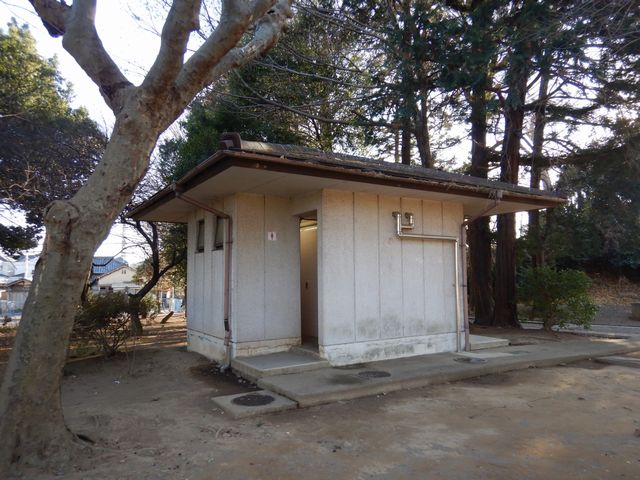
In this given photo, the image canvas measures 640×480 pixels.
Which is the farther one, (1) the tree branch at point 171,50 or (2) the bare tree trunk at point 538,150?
(2) the bare tree trunk at point 538,150

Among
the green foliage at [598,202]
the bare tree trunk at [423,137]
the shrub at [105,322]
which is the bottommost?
the shrub at [105,322]

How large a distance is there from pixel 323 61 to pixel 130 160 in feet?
33.3

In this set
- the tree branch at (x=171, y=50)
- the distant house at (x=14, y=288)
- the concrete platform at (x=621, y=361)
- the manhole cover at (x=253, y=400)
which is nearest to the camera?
the tree branch at (x=171, y=50)

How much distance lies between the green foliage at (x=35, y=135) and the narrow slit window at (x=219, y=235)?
22.9 ft

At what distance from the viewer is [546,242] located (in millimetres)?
12641

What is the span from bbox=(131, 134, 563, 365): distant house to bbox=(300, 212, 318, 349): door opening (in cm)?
11

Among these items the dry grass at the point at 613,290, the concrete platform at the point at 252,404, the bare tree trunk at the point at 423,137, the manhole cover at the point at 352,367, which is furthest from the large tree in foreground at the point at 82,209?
the dry grass at the point at 613,290

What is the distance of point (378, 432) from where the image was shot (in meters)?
4.46

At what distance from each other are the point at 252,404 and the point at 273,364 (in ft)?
4.76

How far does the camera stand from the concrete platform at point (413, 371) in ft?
18.5

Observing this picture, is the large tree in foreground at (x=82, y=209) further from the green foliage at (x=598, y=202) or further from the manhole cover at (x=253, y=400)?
the green foliage at (x=598, y=202)

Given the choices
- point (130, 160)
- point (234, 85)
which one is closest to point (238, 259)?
point (130, 160)

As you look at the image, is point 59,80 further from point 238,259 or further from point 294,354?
point 294,354

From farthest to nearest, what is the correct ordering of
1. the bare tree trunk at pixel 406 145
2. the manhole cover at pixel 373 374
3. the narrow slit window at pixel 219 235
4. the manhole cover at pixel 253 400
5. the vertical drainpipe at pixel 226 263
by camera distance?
the bare tree trunk at pixel 406 145
the narrow slit window at pixel 219 235
the vertical drainpipe at pixel 226 263
the manhole cover at pixel 373 374
the manhole cover at pixel 253 400
